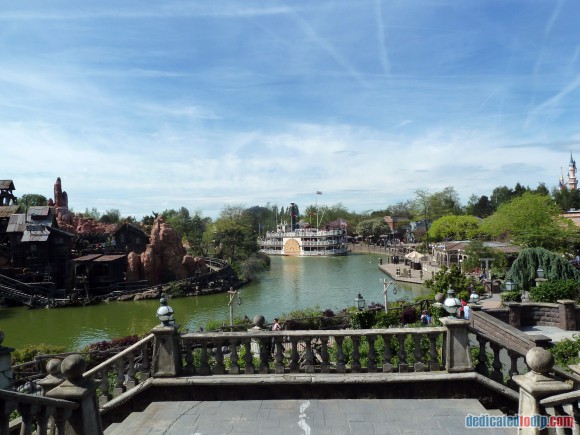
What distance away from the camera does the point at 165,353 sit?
8.14 m

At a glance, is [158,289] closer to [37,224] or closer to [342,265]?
[37,224]

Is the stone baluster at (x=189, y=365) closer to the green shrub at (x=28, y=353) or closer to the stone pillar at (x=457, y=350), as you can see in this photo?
the stone pillar at (x=457, y=350)

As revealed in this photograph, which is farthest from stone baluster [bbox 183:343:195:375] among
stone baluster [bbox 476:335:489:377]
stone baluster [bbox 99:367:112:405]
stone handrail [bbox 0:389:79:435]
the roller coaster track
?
the roller coaster track

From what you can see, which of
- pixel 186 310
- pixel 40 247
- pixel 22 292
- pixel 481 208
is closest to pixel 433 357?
pixel 186 310

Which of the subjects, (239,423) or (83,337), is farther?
(83,337)

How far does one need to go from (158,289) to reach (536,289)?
35.8 meters

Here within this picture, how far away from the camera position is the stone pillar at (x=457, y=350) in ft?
25.5

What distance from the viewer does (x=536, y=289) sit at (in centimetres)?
1891

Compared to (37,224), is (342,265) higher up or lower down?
lower down

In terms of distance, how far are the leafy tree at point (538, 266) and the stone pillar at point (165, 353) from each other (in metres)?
19.7

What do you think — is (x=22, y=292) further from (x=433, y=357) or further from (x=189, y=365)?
(x=433, y=357)

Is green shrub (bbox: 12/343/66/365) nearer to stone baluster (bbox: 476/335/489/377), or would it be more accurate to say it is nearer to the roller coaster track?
stone baluster (bbox: 476/335/489/377)

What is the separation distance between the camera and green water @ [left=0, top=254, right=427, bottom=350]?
31031 millimetres

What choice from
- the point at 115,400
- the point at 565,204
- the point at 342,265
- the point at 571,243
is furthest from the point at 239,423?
the point at 565,204
